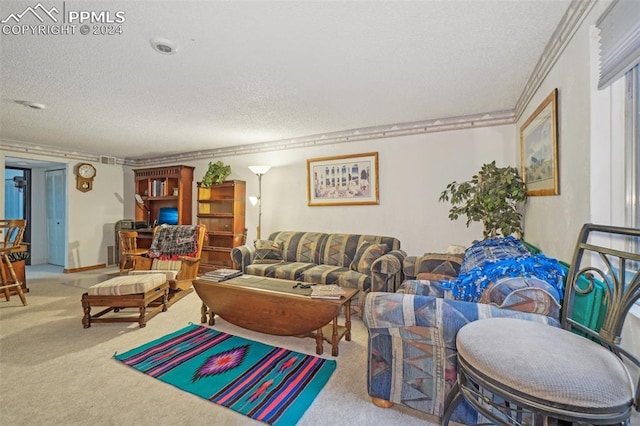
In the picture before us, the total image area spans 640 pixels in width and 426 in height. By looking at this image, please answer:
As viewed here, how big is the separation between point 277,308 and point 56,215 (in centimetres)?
607

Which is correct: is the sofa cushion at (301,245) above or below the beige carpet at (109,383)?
above

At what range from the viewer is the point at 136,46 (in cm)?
187

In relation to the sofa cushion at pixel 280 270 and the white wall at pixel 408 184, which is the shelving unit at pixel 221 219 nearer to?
the white wall at pixel 408 184

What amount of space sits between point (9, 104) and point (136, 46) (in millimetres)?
2187

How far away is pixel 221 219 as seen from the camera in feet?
16.8

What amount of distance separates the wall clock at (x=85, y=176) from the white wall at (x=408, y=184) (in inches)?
144

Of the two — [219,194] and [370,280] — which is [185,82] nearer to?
[370,280]

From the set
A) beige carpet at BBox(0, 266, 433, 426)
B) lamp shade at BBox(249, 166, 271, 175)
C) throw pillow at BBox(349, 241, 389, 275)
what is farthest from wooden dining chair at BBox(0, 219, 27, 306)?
throw pillow at BBox(349, 241, 389, 275)

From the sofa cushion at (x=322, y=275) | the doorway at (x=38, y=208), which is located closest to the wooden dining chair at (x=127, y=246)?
the doorway at (x=38, y=208)

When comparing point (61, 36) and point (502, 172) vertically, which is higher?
point (61, 36)

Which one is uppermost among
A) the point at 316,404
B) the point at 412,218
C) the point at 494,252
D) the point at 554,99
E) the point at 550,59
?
the point at 550,59

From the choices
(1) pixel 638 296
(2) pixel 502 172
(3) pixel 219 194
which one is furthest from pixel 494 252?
(3) pixel 219 194

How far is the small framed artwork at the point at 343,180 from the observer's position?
391 centimetres

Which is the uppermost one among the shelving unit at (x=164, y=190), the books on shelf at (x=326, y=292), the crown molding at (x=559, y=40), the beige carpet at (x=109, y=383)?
the crown molding at (x=559, y=40)
